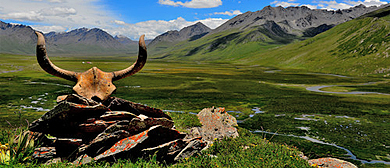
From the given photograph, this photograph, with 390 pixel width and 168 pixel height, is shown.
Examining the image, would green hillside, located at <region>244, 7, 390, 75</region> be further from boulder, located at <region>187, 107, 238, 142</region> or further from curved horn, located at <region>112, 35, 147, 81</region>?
curved horn, located at <region>112, 35, 147, 81</region>

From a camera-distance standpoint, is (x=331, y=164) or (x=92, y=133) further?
(x=331, y=164)

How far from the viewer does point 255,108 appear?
34.1 meters

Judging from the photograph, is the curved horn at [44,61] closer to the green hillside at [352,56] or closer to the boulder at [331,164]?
the boulder at [331,164]

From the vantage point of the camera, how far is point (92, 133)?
817 centimetres

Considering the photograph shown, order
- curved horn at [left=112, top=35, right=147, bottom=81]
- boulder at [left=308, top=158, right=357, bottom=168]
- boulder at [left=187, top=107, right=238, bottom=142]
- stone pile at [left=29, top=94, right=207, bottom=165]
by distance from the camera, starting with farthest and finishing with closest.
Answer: boulder at [left=187, top=107, right=238, bottom=142] → boulder at [left=308, top=158, right=357, bottom=168] → curved horn at [left=112, top=35, right=147, bottom=81] → stone pile at [left=29, top=94, right=207, bottom=165]

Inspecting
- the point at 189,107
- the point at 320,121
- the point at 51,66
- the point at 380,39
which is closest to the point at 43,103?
the point at 189,107

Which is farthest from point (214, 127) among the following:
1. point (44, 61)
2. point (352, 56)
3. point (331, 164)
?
point (352, 56)

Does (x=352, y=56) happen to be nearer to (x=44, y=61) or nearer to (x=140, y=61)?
(x=140, y=61)

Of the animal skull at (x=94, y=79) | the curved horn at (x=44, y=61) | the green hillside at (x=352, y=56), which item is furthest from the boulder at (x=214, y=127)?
the green hillside at (x=352, y=56)

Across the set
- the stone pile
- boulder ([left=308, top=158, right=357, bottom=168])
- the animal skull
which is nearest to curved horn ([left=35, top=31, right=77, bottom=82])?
the animal skull

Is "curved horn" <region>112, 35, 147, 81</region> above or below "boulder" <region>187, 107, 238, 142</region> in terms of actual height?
above

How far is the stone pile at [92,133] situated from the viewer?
7609mm

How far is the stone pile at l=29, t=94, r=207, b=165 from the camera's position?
761 centimetres

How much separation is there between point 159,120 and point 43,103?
32.6 metres
